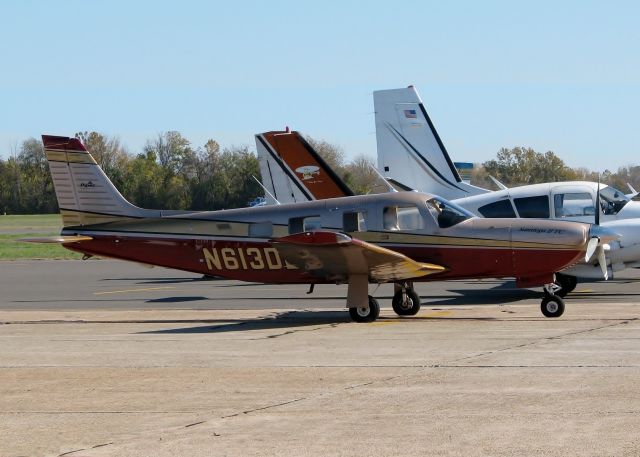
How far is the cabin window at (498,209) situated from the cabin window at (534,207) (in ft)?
0.55

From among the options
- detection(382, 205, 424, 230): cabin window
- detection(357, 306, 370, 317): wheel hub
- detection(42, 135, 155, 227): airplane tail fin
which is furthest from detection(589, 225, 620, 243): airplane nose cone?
detection(42, 135, 155, 227): airplane tail fin

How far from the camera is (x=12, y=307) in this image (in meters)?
20.2

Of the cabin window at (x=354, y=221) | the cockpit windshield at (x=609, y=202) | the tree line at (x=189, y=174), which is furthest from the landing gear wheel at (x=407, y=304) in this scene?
the tree line at (x=189, y=174)

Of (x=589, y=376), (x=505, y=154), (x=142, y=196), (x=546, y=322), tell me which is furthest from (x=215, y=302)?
(x=142, y=196)

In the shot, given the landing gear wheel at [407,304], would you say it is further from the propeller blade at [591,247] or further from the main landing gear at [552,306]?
the propeller blade at [591,247]

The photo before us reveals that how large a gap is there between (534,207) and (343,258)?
654 cm

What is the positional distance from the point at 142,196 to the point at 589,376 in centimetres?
7738

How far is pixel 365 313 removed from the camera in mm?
15789

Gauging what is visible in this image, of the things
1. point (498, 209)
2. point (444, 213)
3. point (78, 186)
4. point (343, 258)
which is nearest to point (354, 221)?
point (343, 258)

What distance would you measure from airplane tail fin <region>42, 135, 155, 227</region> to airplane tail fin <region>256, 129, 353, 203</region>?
7644mm

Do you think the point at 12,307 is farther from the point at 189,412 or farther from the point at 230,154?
the point at 230,154

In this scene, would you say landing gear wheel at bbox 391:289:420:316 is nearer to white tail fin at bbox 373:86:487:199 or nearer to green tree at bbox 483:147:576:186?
white tail fin at bbox 373:86:487:199

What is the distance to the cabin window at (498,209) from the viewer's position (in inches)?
821

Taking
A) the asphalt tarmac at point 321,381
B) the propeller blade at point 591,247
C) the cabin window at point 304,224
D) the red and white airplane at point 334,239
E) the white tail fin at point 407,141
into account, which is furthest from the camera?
the white tail fin at point 407,141
